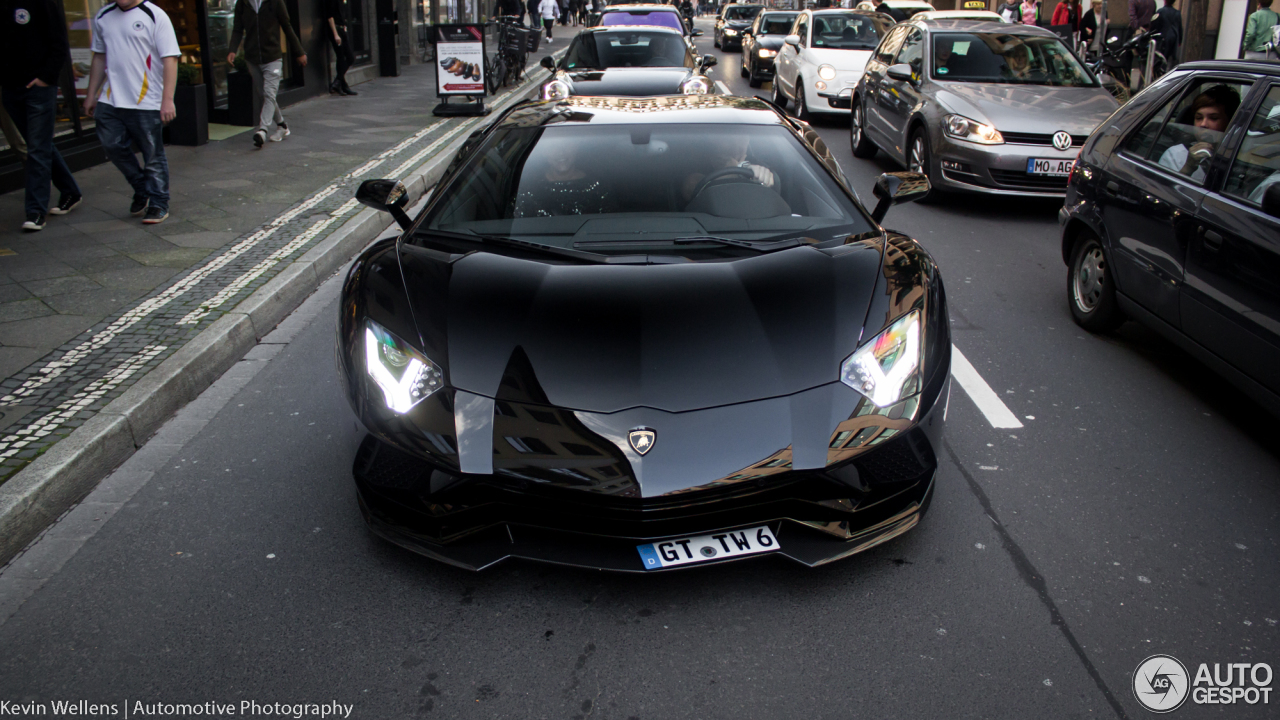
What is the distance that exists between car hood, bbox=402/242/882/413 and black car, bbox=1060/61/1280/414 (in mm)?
1813

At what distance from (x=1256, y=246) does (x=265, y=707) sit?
3969mm

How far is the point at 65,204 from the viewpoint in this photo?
754cm

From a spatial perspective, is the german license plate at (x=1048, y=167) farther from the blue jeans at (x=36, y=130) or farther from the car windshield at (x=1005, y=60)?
the blue jeans at (x=36, y=130)

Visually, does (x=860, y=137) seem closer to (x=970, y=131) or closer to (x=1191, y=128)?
(x=970, y=131)

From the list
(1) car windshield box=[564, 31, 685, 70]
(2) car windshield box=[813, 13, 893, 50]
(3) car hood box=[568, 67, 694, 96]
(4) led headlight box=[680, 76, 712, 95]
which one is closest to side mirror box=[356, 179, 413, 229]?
(3) car hood box=[568, 67, 694, 96]

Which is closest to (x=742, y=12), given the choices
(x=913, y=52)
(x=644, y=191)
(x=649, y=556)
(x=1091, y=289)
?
(x=913, y=52)

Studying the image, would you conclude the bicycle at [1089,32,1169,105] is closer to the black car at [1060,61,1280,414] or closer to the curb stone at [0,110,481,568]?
the black car at [1060,61,1280,414]

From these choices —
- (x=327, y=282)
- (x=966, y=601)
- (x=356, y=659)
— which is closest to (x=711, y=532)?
(x=966, y=601)

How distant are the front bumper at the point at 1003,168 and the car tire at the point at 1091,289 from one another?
2.59 m

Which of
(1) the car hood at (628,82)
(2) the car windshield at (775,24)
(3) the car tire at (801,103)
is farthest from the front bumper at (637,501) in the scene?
(2) the car windshield at (775,24)

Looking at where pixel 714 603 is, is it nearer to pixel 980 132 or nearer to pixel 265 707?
pixel 265 707

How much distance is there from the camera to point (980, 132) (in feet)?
27.1

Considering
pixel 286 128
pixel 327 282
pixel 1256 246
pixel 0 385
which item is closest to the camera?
pixel 1256 246

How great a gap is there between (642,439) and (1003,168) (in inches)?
257
